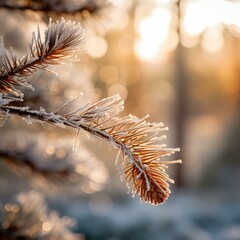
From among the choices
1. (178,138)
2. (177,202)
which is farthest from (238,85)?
(177,202)

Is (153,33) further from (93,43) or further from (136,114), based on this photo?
(93,43)

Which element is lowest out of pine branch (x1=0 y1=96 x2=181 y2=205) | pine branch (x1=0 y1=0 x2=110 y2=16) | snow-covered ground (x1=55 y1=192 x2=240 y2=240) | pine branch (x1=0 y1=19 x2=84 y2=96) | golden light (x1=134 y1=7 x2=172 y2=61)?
pine branch (x1=0 y1=96 x2=181 y2=205)

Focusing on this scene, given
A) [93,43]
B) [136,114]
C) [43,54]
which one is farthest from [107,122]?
[136,114]

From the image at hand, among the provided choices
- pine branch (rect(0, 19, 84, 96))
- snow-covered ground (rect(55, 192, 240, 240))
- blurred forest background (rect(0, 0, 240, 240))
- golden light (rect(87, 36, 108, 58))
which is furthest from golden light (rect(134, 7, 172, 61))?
→ pine branch (rect(0, 19, 84, 96))

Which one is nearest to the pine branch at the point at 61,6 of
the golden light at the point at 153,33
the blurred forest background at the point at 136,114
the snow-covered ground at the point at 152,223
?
the blurred forest background at the point at 136,114

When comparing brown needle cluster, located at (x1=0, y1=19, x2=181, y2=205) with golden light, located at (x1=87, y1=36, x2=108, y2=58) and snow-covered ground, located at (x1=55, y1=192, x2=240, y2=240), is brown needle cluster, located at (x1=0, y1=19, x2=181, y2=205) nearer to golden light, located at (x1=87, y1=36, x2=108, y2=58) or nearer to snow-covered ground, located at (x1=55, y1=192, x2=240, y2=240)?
golden light, located at (x1=87, y1=36, x2=108, y2=58)

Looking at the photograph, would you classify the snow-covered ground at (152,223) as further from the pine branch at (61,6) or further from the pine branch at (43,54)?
the pine branch at (43,54)
